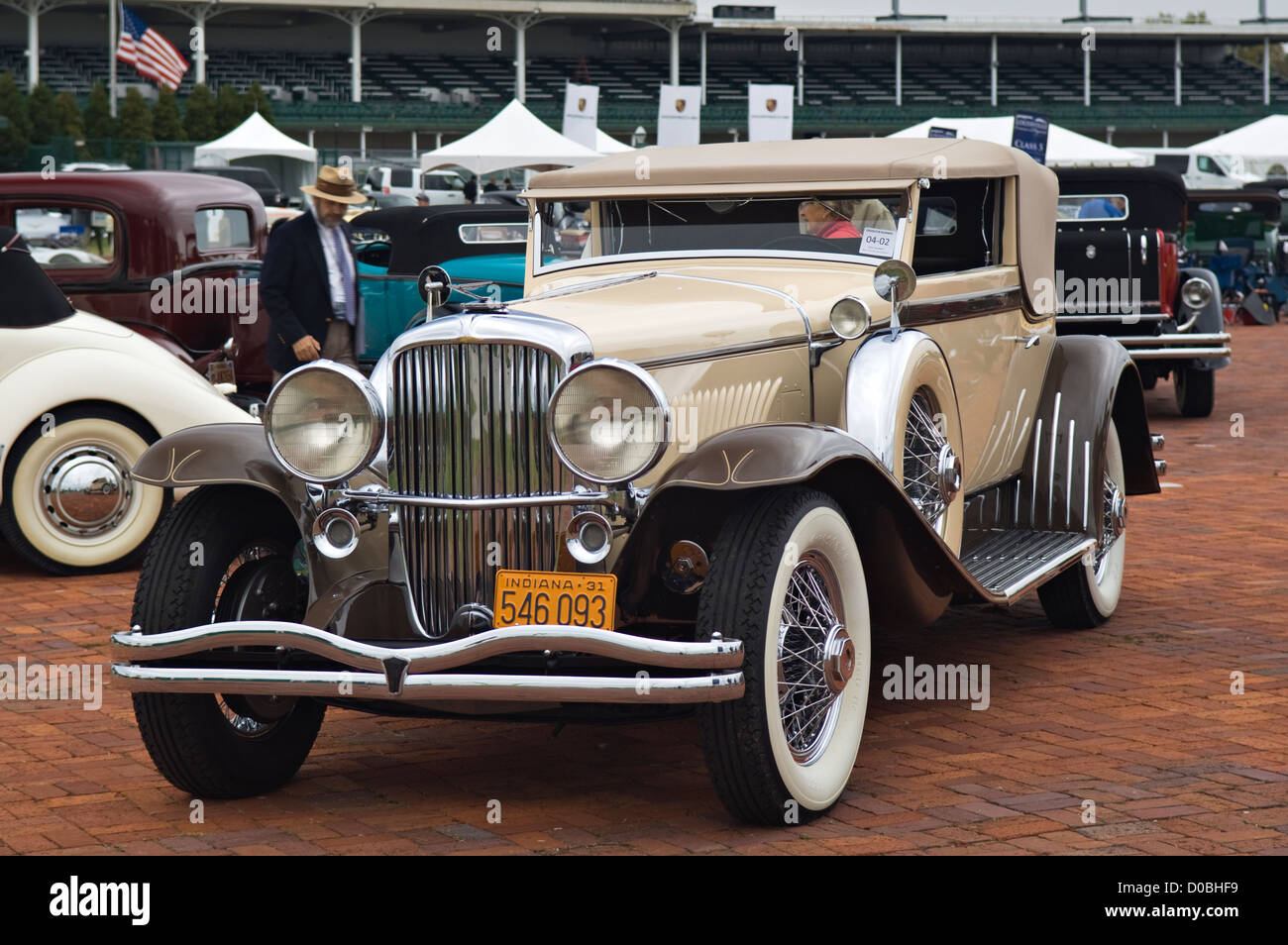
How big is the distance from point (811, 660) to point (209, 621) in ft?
5.16

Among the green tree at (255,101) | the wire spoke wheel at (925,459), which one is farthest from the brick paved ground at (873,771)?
the green tree at (255,101)

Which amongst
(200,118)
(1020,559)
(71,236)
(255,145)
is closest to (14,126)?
(200,118)

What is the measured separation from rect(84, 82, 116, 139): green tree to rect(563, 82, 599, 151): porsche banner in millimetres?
24333

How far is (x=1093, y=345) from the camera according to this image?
654 centimetres

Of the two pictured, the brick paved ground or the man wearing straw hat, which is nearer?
the brick paved ground

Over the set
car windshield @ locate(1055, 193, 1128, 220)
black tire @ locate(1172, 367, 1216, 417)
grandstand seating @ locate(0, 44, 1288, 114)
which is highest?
grandstand seating @ locate(0, 44, 1288, 114)

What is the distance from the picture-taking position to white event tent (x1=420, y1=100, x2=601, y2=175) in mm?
30828

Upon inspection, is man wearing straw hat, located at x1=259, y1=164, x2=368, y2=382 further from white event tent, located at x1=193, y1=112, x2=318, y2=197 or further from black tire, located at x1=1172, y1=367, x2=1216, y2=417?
white event tent, located at x1=193, y1=112, x2=318, y2=197

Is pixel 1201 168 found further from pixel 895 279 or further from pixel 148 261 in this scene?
pixel 895 279

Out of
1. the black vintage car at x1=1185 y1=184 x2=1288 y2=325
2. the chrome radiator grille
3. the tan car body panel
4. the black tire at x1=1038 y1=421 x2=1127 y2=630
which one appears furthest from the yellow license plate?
the black vintage car at x1=1185 y1=184 x2=1288 y2=325

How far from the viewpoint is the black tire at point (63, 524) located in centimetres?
739

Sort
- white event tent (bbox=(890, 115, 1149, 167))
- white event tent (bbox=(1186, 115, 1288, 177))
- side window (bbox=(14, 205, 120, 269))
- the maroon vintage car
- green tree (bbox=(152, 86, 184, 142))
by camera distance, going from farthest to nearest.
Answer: green tree (bbox=(152, 86, 184, 142)) → white event tent (bbox=(1186, 115, 1288, 177)) → white event tent (bbox=(890, 115, 1149, 167)) → side window (bbox=(14, 205, 120, 269)) → the maroon vintage car

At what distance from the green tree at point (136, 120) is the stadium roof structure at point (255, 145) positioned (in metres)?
7.45
